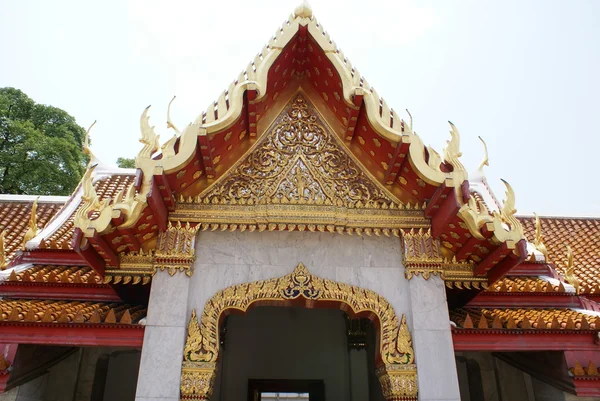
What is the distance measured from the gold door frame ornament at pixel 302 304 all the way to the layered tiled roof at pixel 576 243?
4012 mm

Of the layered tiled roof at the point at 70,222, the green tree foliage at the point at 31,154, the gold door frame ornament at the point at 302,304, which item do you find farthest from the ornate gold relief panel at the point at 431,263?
the green tree foliage at the point at 31,154

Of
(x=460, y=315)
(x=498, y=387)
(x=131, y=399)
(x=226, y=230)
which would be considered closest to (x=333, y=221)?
(x=226, y=230)

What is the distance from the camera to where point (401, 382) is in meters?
4.52

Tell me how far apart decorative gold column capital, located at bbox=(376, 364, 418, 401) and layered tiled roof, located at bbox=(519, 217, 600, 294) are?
3994 mm

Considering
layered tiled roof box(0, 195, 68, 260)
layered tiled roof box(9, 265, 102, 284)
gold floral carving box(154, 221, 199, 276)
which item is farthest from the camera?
layered tiled roof box(0, 195, 68, 260)

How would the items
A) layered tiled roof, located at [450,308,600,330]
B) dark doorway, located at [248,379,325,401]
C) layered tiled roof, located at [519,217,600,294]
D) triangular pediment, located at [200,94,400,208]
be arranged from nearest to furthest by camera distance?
layered tiled roof, located at [450,308,600,330] < triangular pediment, located at [200,94,400,208] < layered tiled roof, located at [519,217,600,294] < dark doorway, located at [248,379,325,401]

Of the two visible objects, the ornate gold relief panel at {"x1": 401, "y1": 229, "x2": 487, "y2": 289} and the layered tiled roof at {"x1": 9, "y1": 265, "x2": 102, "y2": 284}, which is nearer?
Result: the ornate gold relief panel at {"x1": 401, "y1": 229, "x2": 487, "y2": 289}

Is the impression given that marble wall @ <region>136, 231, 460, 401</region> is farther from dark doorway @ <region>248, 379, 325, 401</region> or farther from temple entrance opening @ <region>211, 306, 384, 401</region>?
dark doorway @ <region>248, 379, 325, 401</region>

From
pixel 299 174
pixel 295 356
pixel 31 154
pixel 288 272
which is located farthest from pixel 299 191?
pixel 31 154

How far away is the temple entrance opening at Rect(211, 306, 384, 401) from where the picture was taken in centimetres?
898

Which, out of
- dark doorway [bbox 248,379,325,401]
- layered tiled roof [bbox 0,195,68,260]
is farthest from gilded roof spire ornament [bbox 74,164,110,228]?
dark doorway [bbox 248,379,325,401]

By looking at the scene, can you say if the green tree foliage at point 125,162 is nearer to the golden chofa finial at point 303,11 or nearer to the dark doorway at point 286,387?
the dark doorway at point 286,387

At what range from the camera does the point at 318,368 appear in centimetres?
927

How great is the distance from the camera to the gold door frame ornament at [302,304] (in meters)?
4.44
